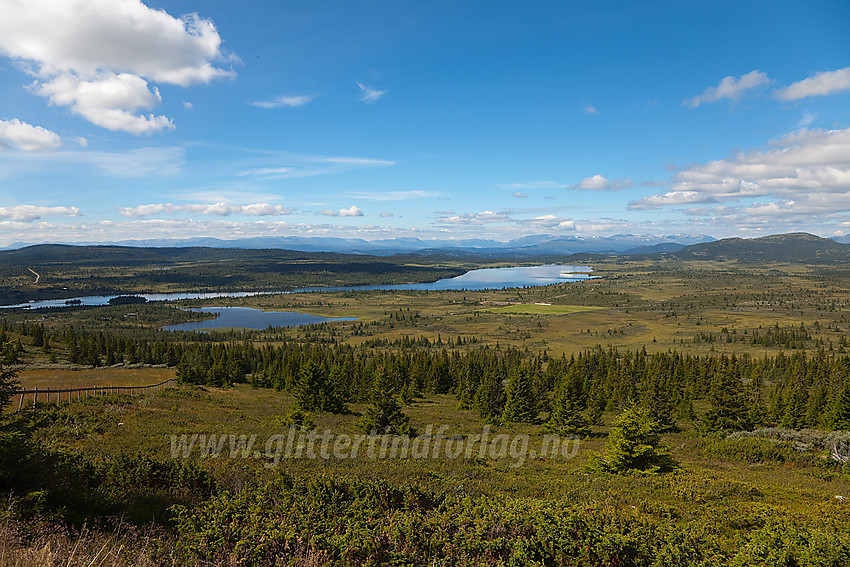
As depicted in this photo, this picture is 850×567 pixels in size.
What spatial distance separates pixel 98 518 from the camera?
29.9 ft

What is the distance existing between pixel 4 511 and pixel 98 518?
1.78 m

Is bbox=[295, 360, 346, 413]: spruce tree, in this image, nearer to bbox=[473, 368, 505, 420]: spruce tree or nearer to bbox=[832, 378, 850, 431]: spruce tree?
bbox=[473, 368, 505, 420]: spruce tree

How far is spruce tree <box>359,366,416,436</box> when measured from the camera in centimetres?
3256

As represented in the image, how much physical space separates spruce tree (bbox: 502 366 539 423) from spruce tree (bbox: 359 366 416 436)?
1840 centimetres

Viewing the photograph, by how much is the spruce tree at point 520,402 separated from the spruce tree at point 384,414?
1840 cm

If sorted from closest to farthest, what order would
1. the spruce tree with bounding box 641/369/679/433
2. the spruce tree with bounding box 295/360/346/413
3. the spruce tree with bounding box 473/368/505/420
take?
the spruce tree with bounding box 295/360/346/413
the spruce tree with bounding box 641/369/679/433
the spruce tree with bounding box 473/368/505/420

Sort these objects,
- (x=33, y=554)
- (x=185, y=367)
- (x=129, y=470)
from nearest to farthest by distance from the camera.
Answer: (x=33, y=554), (x=129, y=470), (x=185, y=367)

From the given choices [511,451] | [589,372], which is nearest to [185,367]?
[511,451]

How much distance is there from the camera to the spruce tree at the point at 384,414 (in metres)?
32.6

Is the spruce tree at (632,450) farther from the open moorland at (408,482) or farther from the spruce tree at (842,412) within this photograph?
the spruce tree at (842,412)

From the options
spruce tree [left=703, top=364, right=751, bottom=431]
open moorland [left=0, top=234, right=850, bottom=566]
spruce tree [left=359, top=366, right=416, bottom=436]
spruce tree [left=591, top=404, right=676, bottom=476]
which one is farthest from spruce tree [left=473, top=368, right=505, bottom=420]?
spruce tree [left=591, top=404, right=676, bottom=476]

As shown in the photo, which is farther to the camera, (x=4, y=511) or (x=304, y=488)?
(x=304, y=488)

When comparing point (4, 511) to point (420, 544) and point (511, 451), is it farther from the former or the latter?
point (511, 451)

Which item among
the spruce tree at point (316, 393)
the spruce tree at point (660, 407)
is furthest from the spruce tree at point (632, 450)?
the spruce tree at point (316, 393)
